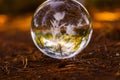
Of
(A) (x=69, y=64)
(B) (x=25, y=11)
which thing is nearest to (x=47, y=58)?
(A) (x=69, y=64)

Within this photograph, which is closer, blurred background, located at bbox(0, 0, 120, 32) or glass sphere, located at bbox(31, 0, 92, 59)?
glass sphere, located at bbox(31, 0, 92, 59)

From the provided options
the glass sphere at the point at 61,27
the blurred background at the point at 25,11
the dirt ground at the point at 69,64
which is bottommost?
the dirt ground at the point at 69,64

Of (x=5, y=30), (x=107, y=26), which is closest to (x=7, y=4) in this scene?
(x=5, y=30)

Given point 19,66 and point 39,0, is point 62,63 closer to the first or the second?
point 19,66

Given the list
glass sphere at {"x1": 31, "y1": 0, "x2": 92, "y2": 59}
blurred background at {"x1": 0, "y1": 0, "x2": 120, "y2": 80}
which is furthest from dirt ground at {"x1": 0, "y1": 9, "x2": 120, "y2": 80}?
glass sphere at {"x1": 31, "y1": 0, "x2": 92, "y2": 59}

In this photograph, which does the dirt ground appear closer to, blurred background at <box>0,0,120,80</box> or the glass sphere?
blurred background at <box>0,0,120,80</box>

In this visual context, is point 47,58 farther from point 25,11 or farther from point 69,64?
point 25,11

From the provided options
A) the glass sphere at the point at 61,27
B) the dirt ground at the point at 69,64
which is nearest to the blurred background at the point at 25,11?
the dirt ground at the point at 69,64

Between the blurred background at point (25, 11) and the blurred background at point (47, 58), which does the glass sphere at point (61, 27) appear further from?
the blurred background at point (25, 11)
